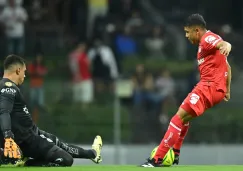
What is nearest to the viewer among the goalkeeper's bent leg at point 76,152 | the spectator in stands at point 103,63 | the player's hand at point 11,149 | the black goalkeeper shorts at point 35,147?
the player's hand at point 11,149

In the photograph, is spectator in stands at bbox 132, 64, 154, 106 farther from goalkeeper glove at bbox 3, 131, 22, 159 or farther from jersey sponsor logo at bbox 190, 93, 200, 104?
goalkeeper glove at bbox 3, 131, 22, 159

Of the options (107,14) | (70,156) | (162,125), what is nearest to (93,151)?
(70,156)

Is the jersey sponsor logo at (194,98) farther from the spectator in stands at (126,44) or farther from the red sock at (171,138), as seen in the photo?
the spectator in stands at (126,44)

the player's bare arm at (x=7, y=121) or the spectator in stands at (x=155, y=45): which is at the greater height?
the spectator in stands at (x=155, y=45)

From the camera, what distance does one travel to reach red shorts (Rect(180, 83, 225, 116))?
1413 centimetres

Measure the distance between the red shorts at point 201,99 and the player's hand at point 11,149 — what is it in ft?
8.43

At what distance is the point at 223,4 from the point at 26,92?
10.0 m

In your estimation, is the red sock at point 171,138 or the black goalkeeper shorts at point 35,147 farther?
the black goalkeeper shorts at point 35,147

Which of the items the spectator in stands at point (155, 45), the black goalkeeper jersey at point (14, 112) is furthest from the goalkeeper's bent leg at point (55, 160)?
the spectator in stands at point (155, 45)

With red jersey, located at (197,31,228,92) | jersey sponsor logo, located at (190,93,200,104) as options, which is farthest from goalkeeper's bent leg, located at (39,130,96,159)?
red jersey, located at (197,31,228,92)

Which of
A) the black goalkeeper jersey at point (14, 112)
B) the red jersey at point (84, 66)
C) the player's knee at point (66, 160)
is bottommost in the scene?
the player's knee at point (66, 160)

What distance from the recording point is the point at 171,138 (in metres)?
14.1

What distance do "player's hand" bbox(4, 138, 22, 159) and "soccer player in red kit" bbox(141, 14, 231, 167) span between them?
2.00 m

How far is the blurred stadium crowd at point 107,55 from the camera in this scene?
2378 centimetres
